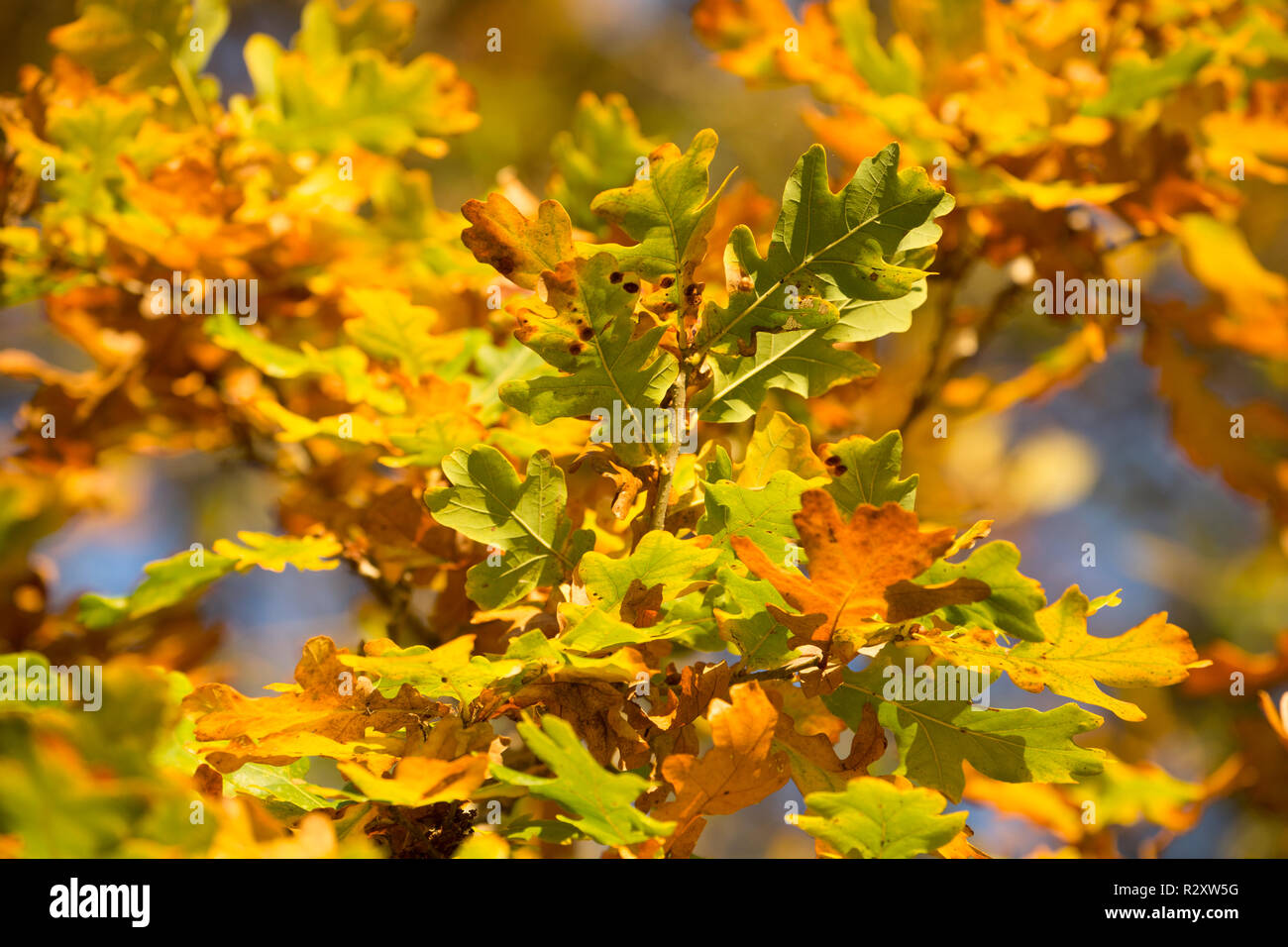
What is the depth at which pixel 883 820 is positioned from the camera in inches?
22.4

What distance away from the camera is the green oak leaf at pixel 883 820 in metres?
0.56

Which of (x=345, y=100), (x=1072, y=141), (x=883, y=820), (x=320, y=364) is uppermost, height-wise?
(x=345, y=100)

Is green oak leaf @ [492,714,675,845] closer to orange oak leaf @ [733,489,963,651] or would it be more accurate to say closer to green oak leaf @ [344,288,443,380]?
orange oak leaf @ [733,489,963,651]

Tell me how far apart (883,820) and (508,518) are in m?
0.30

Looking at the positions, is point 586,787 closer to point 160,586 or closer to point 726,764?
point 726,764

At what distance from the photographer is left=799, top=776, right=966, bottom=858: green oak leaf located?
56cm

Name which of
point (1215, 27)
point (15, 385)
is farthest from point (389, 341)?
point (15, 385)

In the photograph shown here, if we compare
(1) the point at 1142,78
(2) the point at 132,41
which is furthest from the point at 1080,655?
(2) the point at 132,41

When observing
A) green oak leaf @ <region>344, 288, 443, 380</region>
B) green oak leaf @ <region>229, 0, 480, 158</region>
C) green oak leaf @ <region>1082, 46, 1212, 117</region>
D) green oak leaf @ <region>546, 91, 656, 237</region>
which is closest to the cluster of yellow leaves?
green oak leaf @ <region>1082, 46, 1212, 117</region>

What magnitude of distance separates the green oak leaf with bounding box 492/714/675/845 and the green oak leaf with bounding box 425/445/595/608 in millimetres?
146

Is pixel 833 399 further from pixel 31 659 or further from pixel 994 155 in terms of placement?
pixel 31 659

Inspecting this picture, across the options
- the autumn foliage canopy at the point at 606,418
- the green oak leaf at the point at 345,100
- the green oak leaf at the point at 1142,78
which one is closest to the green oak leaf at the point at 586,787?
the autumn foliage canopy at the point at 606,418
